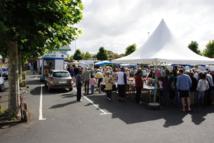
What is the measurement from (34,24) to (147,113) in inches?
222

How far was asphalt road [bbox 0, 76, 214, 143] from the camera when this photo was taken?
7.75 m

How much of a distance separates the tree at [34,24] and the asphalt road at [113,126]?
2180 millimetres

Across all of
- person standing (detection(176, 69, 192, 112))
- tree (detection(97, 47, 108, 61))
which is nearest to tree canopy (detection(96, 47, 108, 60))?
tree (detection(97, 47, 108, 61))

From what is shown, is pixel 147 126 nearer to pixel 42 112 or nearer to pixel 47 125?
pixel 47 125

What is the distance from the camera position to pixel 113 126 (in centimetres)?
922

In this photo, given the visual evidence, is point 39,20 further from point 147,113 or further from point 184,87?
point 184,87

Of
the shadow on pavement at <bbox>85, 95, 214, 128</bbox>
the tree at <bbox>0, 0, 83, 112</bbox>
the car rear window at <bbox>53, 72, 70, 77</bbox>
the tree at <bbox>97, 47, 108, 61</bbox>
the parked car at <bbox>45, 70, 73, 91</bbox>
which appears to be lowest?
the shadow on pavement at <bbox>85, 95, 214, 128</bbox>

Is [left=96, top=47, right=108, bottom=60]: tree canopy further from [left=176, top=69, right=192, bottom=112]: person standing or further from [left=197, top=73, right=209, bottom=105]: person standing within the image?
[left=176, top=69, right=192, bottom=112]: person standing

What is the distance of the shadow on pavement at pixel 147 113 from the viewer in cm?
1012

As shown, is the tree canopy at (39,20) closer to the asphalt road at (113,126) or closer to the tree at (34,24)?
the tree at (34,24)

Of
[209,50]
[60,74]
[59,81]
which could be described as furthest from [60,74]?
[209,50]

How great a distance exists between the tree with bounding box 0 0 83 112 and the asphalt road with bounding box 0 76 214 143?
2180mm

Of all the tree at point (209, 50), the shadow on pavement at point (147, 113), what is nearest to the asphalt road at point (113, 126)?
the shadow on pavement at point (147, 113)

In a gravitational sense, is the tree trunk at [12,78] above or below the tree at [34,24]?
below
